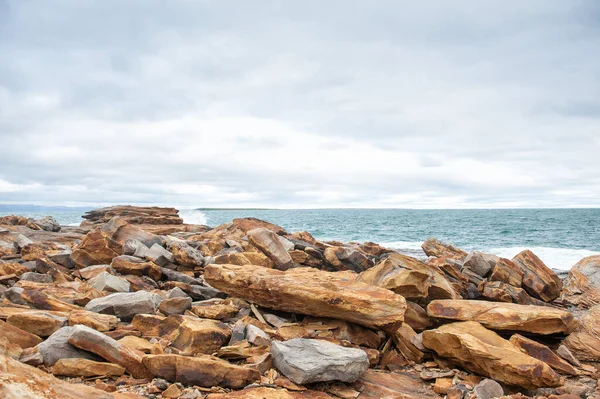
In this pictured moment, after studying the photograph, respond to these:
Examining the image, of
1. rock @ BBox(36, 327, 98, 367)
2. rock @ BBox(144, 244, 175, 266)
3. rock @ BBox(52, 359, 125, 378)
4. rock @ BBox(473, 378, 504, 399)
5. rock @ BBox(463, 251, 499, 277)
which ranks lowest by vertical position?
rock @ BBox(473, 378, 504, 399)

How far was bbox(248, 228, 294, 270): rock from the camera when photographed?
42.2 feet

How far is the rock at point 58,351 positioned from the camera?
6.30m

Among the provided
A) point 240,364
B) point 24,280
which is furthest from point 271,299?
point 24,280

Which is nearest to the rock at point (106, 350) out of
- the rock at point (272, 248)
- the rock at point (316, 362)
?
the rock at point (316, 362)

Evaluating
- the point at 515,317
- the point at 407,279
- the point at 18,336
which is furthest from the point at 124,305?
the point at 515,317

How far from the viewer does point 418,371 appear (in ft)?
25.7

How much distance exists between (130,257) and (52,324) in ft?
15.5

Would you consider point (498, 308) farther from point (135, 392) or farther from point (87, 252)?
point (87, 252)

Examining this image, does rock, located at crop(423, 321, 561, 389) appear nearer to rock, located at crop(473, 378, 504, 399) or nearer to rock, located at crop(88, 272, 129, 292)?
rock, located at crop(473, 378, 504, 399)

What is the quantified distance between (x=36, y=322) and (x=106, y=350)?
194cm

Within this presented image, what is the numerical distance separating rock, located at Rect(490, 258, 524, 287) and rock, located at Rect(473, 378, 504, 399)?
25.5ft

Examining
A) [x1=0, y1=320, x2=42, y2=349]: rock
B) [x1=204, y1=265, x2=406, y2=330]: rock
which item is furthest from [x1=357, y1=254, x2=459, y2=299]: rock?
[x1=0, y1=320, x2=42, y2=349]: rock

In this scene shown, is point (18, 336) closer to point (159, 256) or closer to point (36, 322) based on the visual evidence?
point (36, 322)

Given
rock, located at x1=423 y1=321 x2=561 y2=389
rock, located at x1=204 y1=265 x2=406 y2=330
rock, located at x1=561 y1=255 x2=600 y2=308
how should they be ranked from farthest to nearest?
rock, located at x1=561 y1=255 x2=600 y2=308, rock, located at x1=204 y1=265 x2=406 y2=330, rock, located at x1=423 y1=321 x2=561 y2=389
